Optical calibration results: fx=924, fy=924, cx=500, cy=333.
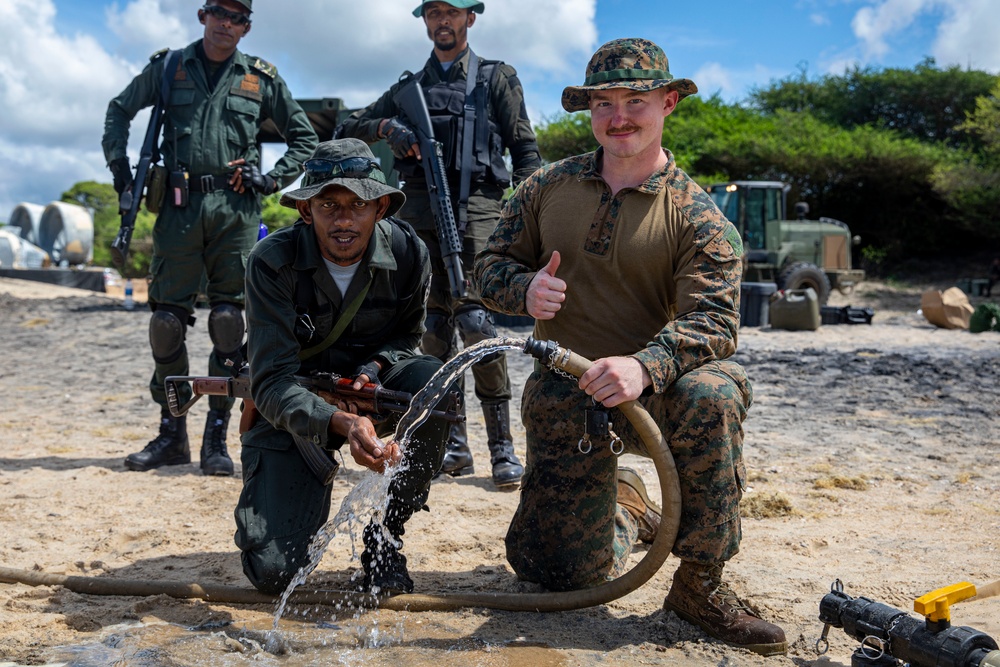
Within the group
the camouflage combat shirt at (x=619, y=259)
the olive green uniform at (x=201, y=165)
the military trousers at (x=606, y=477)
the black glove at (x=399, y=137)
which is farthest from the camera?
the olive green uniform at (x=201, y=165)

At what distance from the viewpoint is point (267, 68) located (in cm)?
509

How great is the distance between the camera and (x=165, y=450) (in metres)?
4.82

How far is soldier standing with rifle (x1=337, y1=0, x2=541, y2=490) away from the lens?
4.66m

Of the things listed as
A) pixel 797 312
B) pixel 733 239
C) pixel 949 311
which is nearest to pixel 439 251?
pixel 733 239

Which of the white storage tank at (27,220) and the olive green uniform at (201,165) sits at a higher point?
the white storage tank at (27,220)

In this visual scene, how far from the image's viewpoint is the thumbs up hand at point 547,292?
2871mm

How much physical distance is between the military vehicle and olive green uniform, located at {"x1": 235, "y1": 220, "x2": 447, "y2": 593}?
13644mm

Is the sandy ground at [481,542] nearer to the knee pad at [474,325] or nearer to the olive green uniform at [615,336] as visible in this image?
the olive green uniform at [615,336]

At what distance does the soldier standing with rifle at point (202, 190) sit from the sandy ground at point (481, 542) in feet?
1.82

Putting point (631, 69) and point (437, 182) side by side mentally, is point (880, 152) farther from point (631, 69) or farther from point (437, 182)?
point (631, 69)

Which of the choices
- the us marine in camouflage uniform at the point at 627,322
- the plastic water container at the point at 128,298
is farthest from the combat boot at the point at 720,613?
the plastic water container at the point at 128,298

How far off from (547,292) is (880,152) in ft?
88.1

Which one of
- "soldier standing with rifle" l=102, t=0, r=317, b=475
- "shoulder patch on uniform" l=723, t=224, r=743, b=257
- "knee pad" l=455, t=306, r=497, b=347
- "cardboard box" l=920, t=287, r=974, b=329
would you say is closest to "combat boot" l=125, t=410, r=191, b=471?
"soldier standing with rifle" l=102, t=0, r=317, b=475

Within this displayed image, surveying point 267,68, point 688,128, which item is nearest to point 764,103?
point 688,128
